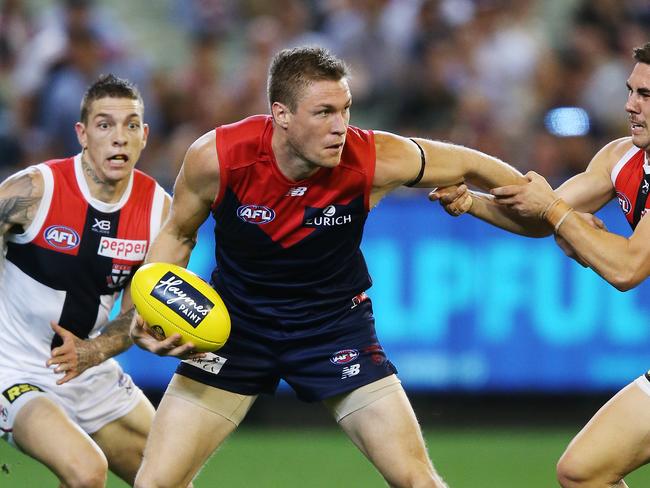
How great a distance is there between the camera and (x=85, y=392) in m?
6.23

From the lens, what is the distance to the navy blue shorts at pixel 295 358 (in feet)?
18.3

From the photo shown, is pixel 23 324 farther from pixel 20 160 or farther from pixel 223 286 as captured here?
pixel 20 160

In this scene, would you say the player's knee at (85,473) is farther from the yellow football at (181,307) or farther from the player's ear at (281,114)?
the player's ear at (281,114)

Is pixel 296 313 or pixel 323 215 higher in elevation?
pixel 323 215

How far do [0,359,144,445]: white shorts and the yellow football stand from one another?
93 centimetres

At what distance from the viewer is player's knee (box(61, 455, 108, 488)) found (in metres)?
Answer: 5.61

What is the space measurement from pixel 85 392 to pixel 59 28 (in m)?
5.90

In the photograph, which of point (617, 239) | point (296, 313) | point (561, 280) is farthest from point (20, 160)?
point (617, 239)

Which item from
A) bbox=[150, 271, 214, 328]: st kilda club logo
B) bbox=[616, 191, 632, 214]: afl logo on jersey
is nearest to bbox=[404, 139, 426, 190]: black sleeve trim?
bbox=[616, 191, 632, 214]: afl logo on jersey

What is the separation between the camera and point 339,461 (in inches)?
337

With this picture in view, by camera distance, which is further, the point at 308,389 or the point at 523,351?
the point at 523,351

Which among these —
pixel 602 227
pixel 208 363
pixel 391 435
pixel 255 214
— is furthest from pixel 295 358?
pixel 602 227

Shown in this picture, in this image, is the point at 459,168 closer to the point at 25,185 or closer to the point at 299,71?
the point at 299,71

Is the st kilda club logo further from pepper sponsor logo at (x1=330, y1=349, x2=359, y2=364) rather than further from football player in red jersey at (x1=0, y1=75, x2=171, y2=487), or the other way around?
football player in red jersey at (x1=0, y1=75, x2=171, y2=487)
